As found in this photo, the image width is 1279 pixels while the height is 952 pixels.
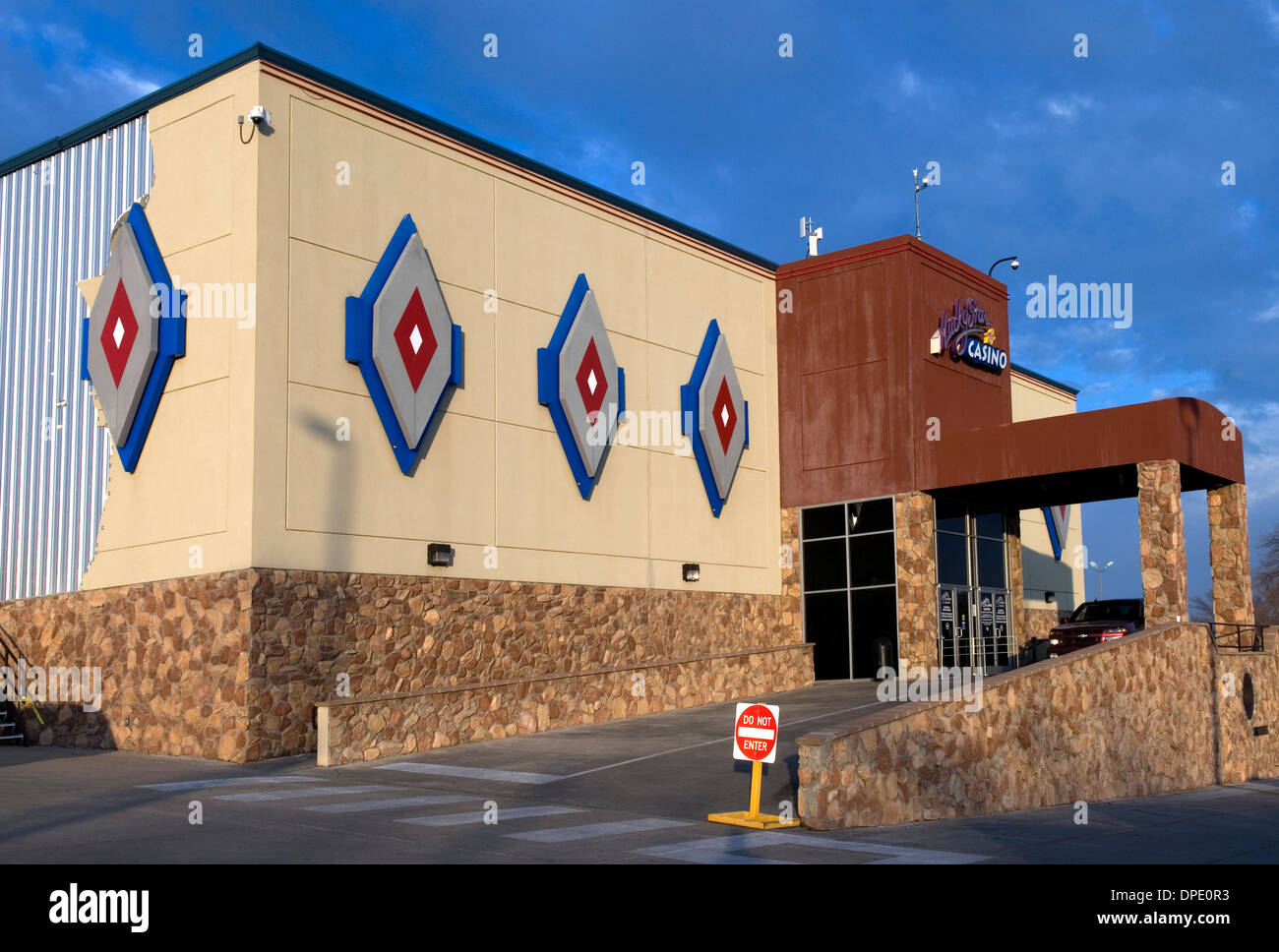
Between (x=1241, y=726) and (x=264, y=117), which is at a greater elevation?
(x=264, y=117)

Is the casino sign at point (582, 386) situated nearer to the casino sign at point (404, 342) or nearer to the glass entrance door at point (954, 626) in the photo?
the casino sign at point (404, 342)

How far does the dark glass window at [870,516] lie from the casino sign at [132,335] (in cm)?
1599

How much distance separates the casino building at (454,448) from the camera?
20328mm

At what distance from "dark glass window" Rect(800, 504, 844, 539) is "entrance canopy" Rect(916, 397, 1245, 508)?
8.02 feet

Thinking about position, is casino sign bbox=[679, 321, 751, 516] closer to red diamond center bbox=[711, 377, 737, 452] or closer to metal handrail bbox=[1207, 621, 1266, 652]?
red diamond center bbox=[711, 377, 737, 452]

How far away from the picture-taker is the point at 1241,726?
84.3 ft

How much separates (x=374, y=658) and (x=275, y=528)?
2.93 meters

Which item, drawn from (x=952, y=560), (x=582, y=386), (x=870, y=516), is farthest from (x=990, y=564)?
(x=582, y=386)

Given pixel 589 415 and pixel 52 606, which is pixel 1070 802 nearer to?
pixel 589 415

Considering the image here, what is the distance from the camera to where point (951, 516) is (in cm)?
3039

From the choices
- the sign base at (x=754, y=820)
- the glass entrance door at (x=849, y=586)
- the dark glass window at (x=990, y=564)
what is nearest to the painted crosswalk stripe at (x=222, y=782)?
the sign base at (x=754, y=820)
